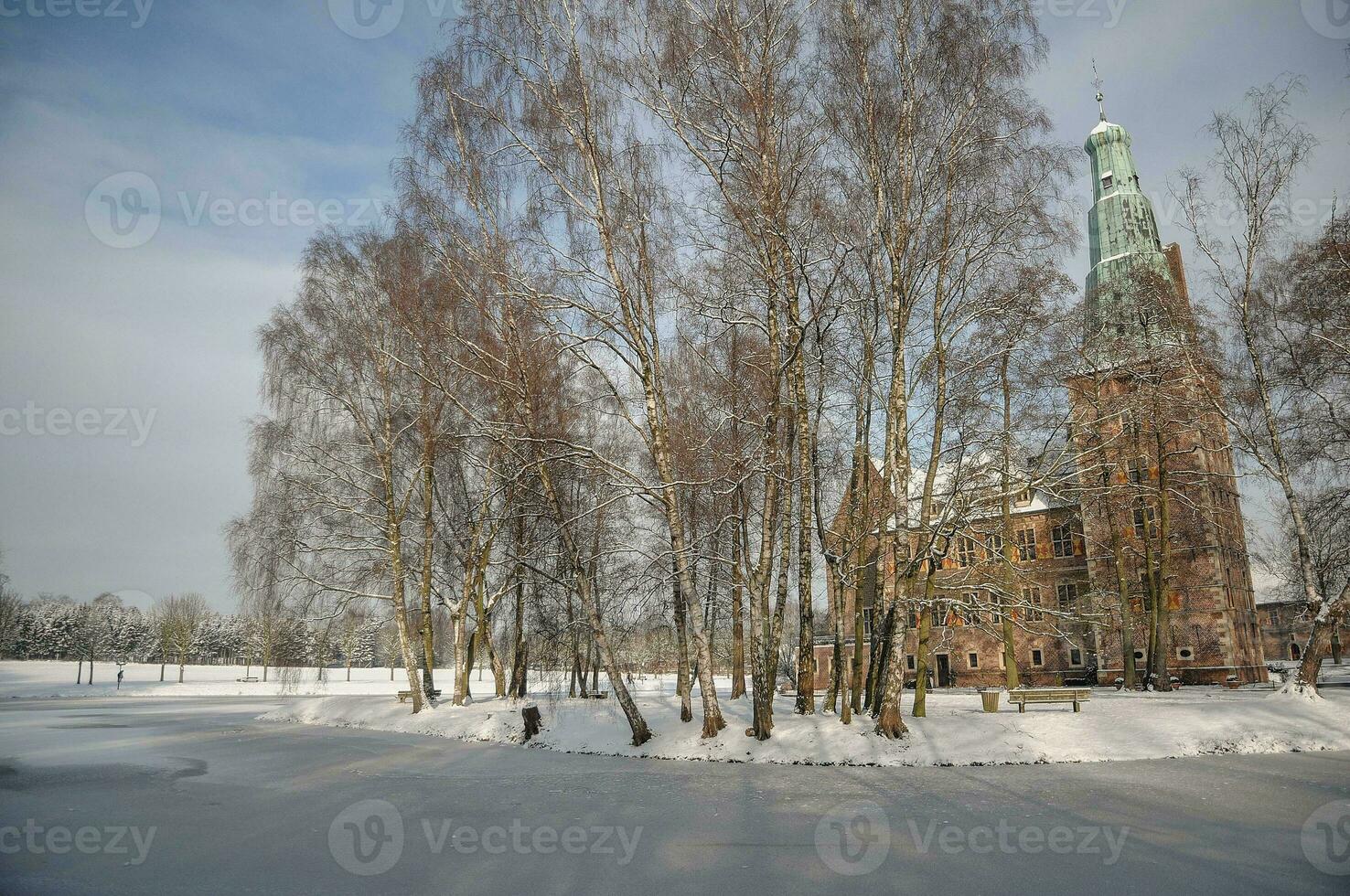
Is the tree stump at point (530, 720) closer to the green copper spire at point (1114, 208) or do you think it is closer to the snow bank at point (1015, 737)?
the snow bank at point (1015, 737)

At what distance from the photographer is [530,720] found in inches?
734

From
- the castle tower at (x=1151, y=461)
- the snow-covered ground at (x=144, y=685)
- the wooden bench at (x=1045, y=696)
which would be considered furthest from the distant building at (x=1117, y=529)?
the snow-covered ground at (x=144, y=685)

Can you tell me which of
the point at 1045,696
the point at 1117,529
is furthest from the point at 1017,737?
the point at 1117,529

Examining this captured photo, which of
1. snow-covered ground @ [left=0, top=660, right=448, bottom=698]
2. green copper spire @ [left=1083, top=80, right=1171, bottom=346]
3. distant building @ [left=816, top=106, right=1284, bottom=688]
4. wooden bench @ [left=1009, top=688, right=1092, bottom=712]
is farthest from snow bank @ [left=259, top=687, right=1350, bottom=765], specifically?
snow-covered ground @ [left=0, top=660, right=448, bottom=698]

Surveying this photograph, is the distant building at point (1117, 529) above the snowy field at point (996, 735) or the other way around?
above

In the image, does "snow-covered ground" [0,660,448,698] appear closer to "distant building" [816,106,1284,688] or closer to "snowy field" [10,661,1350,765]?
"snowy field" [10,661,1350,765]

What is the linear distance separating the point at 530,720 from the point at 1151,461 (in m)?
25.5

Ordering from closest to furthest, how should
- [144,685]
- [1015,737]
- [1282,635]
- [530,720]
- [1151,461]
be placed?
[1015,737] < [530,720] < [1151,461] < [144,685] < [1282,635]

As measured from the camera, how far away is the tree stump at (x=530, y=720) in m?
18.6

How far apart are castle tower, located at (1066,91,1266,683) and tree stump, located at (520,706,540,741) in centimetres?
1305

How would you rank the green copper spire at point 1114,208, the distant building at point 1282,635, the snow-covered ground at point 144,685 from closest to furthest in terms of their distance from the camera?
the green copper spire at point 1114,208, the snow-covered ground at point 144,685, the distant building at point 1282,635

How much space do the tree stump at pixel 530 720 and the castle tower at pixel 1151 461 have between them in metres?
13.0

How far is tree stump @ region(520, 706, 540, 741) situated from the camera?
732 inches

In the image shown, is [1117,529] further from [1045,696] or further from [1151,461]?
[1045,696]
